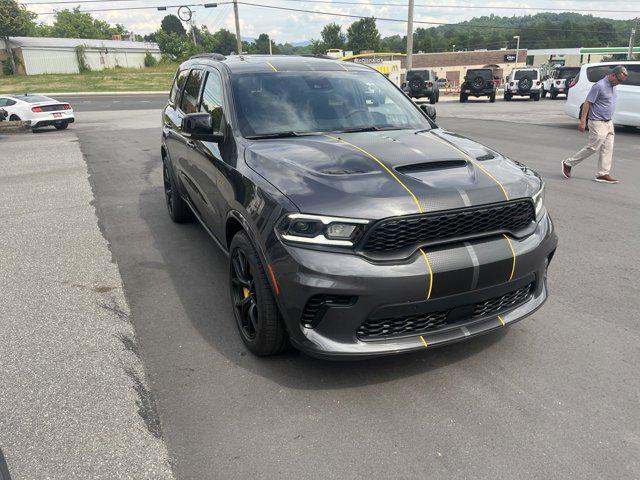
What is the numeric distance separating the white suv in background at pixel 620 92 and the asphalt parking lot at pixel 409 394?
34.2ft

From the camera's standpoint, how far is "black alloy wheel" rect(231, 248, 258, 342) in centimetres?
333

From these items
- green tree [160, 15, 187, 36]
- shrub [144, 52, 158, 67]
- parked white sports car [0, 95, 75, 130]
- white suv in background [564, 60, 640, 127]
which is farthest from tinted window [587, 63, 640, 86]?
green tree [160, 15, 187, 36]

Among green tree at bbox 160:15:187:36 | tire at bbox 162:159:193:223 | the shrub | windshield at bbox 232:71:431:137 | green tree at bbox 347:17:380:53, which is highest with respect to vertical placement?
green tree at bbox 160:15:187:36

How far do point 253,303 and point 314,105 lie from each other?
1.75m

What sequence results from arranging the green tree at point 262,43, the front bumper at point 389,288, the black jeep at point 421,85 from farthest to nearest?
1. the green tree at point 262,43
2. the black jeep at point 421,85
3. the front bumper at point 389,288

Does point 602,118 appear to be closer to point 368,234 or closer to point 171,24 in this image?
point 368,234

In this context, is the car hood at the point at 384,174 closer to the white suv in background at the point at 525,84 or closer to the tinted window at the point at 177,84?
the tinted window at the point at 177,84

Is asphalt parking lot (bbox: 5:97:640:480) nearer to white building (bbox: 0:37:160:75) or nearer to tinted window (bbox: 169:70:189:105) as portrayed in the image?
tinted window (bbox: 169:70:189:105)

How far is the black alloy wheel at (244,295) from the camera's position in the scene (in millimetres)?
3326

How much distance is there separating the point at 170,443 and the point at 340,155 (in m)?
1.91

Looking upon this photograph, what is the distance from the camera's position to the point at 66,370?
3.29m

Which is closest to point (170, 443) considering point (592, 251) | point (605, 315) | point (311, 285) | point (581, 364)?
point (311, 285)

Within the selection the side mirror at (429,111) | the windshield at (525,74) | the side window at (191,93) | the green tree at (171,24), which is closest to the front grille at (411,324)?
the side mirror at (429,111)

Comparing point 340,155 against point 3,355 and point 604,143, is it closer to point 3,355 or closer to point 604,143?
point 3,355
